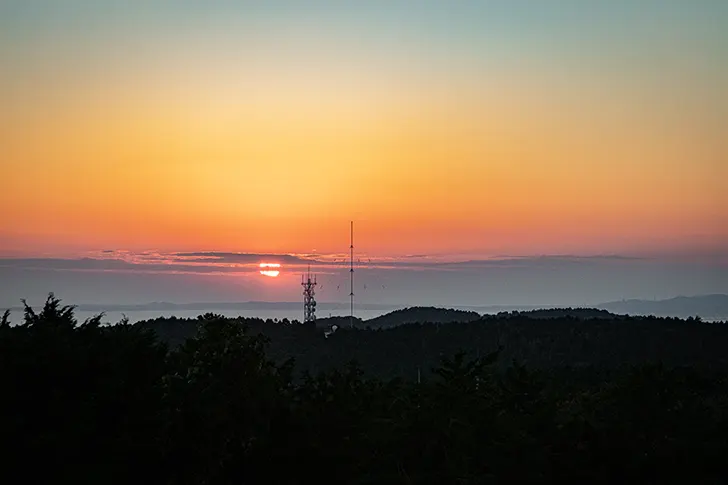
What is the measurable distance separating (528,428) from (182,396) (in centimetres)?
1211

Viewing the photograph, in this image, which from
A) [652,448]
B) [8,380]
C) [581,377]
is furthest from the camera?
[581,377]

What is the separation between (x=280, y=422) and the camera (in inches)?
1098

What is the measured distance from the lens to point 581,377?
70.2 m

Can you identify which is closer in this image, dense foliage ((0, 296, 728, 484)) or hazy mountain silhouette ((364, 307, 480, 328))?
dense foliage ((0, 296, 728, 484))

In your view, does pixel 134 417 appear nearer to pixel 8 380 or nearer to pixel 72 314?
pixel 8 380

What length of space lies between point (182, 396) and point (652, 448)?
16.8m

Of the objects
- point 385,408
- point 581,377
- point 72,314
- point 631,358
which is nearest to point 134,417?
point 72,314

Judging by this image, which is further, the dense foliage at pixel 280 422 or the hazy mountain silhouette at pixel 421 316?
the hazy mountain silhouette at pixel 421 316

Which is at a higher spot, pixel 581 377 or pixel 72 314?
pixel 72 314

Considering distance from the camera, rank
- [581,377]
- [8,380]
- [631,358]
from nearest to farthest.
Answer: [8,380] < [581,377] < [631,358]

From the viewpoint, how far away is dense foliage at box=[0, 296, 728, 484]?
2400cm

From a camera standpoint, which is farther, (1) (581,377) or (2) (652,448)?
(1) (581,377)

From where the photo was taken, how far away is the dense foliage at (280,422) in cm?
2400

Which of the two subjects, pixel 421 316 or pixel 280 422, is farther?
pixel 421 316
